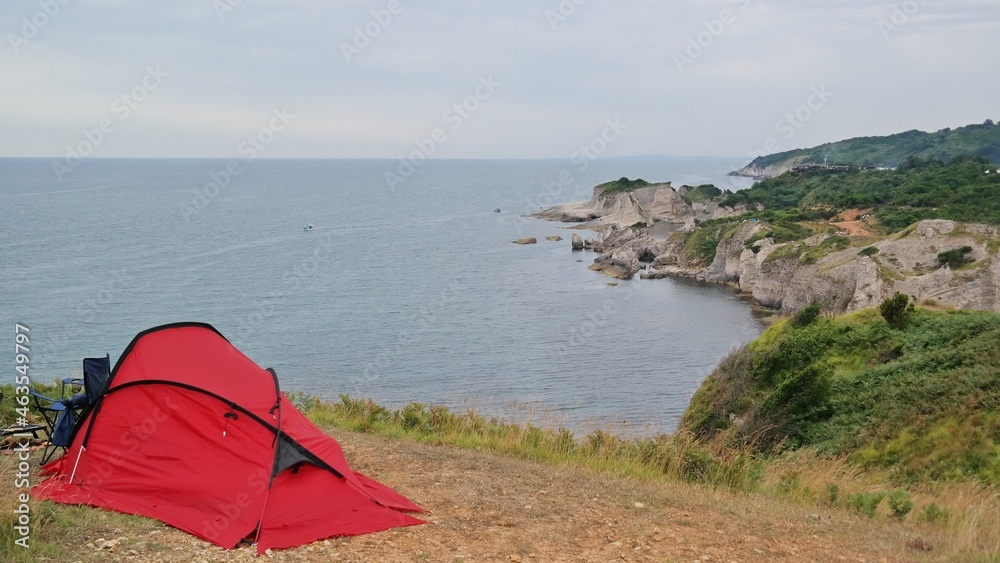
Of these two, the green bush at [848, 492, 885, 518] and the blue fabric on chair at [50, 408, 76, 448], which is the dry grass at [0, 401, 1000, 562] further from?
the blue fabric on chair at [50, 408, 76, 448]

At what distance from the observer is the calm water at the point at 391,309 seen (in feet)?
128

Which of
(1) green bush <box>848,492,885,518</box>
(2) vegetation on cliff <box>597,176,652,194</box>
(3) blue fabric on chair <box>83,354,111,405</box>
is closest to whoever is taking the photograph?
(3) blue fabric on chair <box>83,354,111,405</box>

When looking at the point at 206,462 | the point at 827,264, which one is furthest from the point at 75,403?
the point at 827,264

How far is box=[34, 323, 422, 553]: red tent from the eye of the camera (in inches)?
296

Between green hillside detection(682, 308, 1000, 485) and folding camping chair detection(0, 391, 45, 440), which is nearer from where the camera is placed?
folding camping chair detection(0, 391, 45, 440)

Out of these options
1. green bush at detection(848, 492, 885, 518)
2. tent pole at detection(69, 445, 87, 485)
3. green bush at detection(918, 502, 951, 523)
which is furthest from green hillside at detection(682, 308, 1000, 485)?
tent pole at detection(69, 445, 87, 485)

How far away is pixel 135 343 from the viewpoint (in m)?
8.62

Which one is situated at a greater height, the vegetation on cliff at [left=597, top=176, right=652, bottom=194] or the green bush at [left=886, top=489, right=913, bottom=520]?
the vegetation on cliff at [left=597, top=176, right=652, bottom=194]

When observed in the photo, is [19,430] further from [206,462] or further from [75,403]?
[206,462]

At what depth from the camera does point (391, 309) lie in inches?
2201

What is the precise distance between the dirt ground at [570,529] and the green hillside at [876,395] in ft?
14.7

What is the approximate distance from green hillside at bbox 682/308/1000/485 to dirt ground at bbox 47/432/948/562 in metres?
4.49

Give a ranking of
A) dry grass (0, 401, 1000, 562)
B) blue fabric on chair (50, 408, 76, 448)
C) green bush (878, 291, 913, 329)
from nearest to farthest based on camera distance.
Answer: dry grass (0, 401, 1000, 562) < blue fabric on chair (50, 408, 76, 448) < green bush (878, 291, 913, 329)

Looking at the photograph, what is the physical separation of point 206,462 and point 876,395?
1718 centimetres
